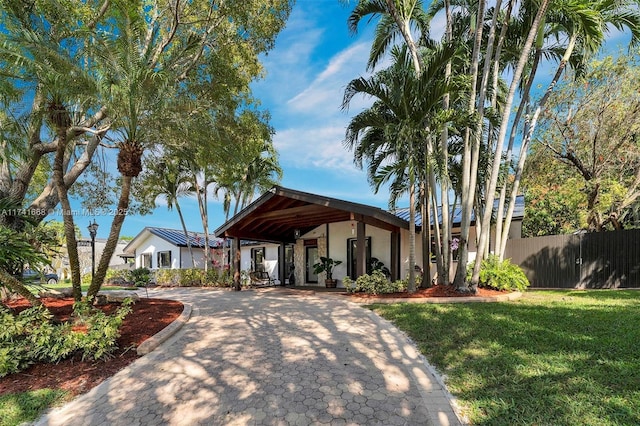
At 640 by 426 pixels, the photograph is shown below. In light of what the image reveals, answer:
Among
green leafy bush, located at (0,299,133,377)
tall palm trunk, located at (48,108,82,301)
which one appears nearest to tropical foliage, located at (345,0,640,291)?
tall palm trunk, located at (48,108,82,301)

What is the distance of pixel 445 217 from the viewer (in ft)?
32.6

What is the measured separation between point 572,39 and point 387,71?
5103 mm

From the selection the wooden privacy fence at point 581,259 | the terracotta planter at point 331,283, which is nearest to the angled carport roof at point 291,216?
the terracotta planter at point 331,283

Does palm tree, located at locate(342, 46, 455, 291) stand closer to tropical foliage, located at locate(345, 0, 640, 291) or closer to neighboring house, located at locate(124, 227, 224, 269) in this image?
tropical foliage, located at locate(345, 0, 640, 291)

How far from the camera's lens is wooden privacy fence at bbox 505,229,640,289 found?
37.4 feet

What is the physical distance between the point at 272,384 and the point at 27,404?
2.62 m

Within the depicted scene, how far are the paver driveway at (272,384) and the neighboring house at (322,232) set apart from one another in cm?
477

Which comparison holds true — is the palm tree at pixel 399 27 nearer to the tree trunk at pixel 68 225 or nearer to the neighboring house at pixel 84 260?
the tree trunk at pixel 68 225

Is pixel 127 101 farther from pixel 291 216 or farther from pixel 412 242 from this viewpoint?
pixel 412 242

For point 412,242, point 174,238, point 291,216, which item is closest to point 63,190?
point 291,216

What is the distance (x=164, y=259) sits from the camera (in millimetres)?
23766

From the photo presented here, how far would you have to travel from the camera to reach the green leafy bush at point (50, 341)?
4639 millimetres

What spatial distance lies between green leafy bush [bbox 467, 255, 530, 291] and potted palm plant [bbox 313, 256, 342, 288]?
5730 millimetres

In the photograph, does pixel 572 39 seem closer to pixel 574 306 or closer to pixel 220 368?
pixel 574 306
